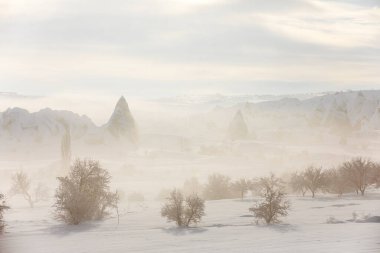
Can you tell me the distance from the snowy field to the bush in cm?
111

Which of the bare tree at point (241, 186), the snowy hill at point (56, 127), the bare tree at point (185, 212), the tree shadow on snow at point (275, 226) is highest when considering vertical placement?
the snowy hill at point (56, 127)

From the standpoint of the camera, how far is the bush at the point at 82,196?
33.0 m

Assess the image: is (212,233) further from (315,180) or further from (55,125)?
(55,125)

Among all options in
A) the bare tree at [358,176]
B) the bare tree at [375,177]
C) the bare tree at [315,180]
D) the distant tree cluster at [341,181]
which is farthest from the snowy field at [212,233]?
the bare tree at [375,177]

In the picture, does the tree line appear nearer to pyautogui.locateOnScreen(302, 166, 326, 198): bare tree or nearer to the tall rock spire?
pyautogui.locateOnScreen(302, 166, 326, 198): bare tree

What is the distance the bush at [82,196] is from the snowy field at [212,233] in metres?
1.11

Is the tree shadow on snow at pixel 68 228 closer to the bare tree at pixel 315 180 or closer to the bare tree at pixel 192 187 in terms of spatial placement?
the bare tree at pixel 315 180

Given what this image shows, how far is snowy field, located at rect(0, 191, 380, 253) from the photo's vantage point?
22.1 meters

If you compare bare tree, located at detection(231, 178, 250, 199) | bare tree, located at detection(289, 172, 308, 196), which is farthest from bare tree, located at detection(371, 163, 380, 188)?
bare tree, located at detection(231, 178, 250, 199)

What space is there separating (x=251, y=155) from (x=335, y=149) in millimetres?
28105

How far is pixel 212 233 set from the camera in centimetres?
2723

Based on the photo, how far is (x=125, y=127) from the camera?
12444 centimetres

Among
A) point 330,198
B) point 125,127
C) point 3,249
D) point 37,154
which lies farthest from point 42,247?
point 125,127

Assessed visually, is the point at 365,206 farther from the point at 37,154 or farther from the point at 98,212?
the point at 37,154
